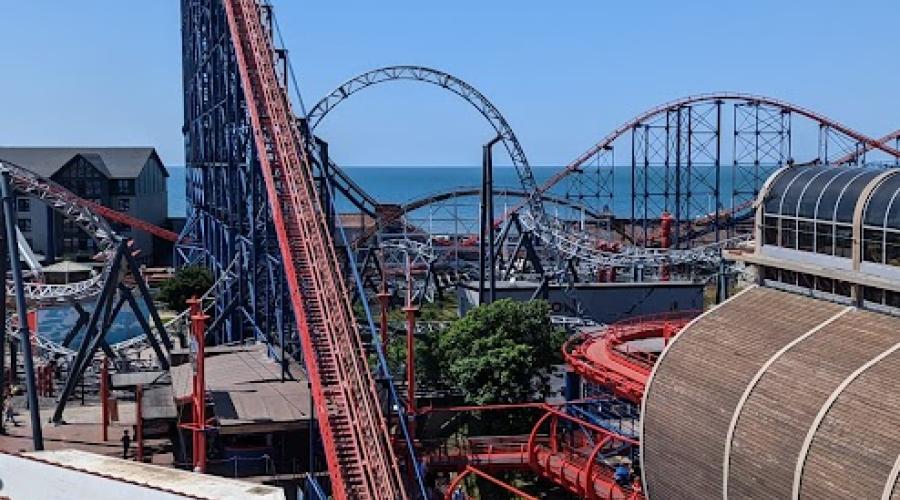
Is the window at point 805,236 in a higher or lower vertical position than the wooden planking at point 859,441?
higher

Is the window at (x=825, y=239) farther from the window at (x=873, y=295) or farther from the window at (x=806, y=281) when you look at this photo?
the window at (x=873, y=295)

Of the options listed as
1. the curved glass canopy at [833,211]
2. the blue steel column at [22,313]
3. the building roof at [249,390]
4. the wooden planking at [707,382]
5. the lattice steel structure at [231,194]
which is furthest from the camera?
the lattice steel structure at [231,194]

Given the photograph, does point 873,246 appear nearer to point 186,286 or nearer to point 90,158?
point 186,286

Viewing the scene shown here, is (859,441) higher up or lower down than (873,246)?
lower down

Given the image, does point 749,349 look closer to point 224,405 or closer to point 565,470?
point 565,470

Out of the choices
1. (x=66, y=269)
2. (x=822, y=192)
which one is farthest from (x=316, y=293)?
(x=66, y=269)

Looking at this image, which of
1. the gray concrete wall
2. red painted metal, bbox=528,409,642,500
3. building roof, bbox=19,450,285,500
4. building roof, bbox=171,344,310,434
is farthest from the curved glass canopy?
the gray concrete wall

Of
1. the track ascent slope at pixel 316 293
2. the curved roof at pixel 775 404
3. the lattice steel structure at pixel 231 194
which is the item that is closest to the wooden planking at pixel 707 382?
the curved roof at pixel 775 404
